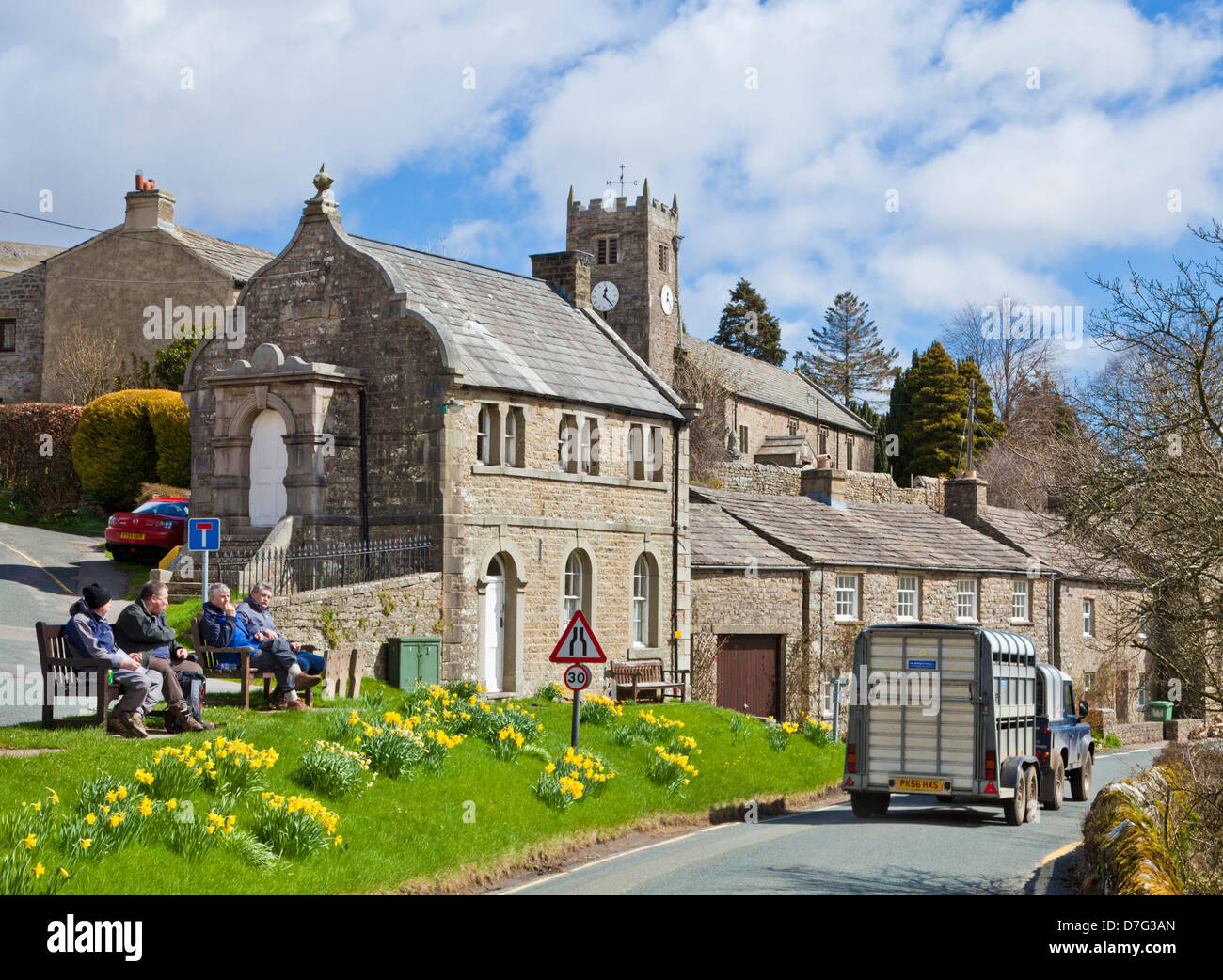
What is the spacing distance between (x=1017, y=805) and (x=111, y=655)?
11.8m

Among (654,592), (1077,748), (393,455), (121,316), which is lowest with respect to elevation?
(1077,748)

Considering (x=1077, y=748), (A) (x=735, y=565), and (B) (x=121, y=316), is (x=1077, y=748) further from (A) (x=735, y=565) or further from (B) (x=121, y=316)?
(B) (x=121, y=316)

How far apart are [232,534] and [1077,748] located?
621 inches

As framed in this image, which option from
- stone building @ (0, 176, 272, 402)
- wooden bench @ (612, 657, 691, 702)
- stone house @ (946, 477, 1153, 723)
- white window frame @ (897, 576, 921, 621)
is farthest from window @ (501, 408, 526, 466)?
stone house @ (946, 477, 1153, 723)

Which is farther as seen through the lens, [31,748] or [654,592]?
[654,592]

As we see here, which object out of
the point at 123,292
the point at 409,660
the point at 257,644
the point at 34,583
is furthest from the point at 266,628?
the point at 123,292

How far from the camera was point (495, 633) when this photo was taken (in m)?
25.9

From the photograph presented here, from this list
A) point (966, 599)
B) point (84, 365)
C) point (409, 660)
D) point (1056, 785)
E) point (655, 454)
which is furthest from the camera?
point (84, 365)

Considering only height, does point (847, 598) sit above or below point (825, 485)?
A: below

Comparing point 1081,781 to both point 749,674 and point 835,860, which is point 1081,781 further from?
point 835,860

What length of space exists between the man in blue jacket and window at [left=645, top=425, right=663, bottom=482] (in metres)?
14.0

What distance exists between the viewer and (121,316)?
42.0m

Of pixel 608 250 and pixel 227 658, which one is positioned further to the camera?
pixel 608 250
